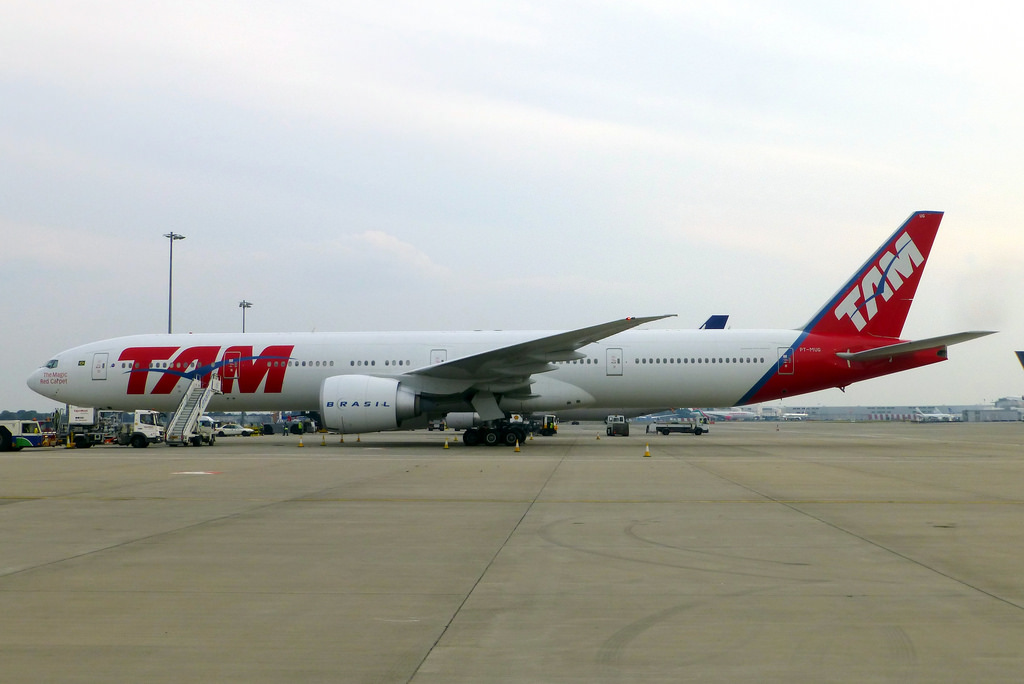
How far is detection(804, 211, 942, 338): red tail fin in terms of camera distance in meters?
25.8

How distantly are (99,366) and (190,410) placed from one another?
12.0ft

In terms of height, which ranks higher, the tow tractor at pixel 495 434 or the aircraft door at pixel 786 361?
the aircraft door at pixel 786 361

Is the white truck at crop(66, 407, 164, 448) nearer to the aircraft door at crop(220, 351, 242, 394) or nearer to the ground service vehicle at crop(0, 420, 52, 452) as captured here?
the ground service vehicle at crop(0, 420, 52, 452)

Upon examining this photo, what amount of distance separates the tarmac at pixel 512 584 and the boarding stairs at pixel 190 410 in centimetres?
1404

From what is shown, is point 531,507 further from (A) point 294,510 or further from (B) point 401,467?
(B) point 401,467

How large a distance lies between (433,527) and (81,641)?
14.3ft

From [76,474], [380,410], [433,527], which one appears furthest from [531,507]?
[380,410]

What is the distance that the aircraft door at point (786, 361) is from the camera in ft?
82.8

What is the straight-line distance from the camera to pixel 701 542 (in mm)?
7477

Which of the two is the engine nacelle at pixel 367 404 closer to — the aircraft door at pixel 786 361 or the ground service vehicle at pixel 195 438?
the ground service vehicle at pixel 195 438

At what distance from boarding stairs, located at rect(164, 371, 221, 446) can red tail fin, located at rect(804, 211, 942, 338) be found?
19.0 meters

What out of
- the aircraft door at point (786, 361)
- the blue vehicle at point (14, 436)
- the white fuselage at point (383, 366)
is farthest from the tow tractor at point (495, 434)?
the blue vehicle at point (14, 436)

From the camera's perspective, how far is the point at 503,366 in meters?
23.8

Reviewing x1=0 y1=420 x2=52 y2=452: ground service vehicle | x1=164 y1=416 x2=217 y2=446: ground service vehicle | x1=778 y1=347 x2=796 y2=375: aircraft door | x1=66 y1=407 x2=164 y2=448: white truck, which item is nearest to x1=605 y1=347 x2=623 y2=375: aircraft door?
x1=778 y1=347 x2=796 y2=375: aircraft door
